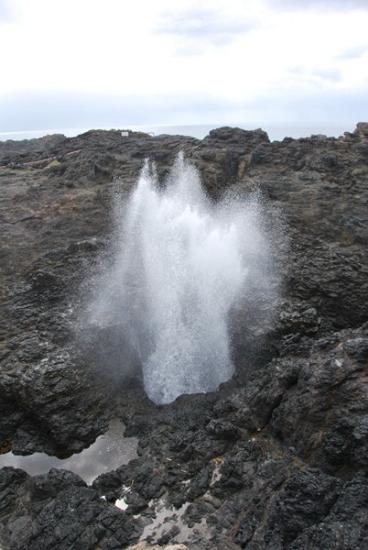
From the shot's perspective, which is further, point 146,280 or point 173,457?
point 146,280

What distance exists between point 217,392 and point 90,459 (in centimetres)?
417

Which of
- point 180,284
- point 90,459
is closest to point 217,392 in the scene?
point 90,459

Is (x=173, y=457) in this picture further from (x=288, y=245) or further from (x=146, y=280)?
(x=288, y=245)

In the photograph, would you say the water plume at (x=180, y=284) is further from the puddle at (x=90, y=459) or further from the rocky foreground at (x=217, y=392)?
the puddle at (x=90, y=459)

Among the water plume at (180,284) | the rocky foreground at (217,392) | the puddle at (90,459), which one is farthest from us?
the water plume at (180,284)

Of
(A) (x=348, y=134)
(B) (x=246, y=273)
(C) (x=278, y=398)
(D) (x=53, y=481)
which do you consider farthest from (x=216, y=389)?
(A) (x=348, y=134)

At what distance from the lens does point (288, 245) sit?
1767cm

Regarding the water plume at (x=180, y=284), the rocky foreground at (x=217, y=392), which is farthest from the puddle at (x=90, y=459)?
the water plume at (x=180, y=284)

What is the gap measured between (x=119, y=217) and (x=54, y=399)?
8432mm

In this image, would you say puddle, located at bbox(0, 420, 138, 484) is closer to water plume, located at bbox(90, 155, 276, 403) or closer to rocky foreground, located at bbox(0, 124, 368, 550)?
rocky foreground, located at bbox(0, 124, 368, 550)

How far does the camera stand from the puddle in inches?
509

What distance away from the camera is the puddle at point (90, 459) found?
12922 millimetres

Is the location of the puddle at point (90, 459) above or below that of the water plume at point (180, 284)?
below

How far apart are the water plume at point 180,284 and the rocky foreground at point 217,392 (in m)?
0.69
